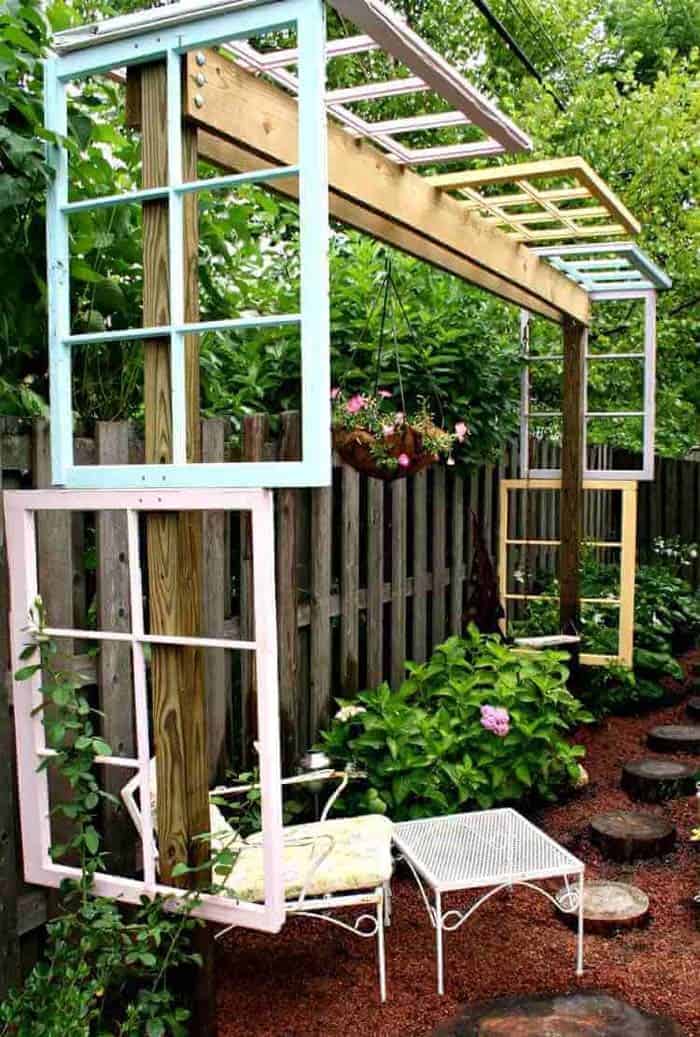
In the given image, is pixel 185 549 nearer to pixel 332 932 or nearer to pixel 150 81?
pixel 150 81

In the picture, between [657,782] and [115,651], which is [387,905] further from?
[657,782]

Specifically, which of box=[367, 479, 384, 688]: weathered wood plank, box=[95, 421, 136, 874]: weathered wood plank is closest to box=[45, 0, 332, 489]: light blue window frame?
box=[95, 421, 136, 874]: weathered wood plank

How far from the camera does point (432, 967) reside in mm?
3127

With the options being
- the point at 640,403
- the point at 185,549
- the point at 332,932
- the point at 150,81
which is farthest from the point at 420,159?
Result: the point at 640,403

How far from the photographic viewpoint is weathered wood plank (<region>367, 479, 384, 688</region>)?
461 centimetres

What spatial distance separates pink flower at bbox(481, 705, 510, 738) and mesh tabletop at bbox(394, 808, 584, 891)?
0.46m

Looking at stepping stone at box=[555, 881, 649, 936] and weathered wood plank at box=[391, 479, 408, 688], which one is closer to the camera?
stepping stone at box=[555, 881, 649, 936]

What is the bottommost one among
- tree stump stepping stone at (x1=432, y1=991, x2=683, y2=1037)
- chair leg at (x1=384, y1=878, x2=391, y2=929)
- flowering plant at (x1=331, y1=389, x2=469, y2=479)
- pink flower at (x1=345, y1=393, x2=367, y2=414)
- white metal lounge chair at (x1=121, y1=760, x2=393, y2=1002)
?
tree stump stepping stone at (x1=432, y1=991, x2=683, y2=1037)

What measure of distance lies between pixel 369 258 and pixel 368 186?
2.05 metres

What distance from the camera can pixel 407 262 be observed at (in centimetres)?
569

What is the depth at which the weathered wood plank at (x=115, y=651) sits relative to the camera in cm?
278

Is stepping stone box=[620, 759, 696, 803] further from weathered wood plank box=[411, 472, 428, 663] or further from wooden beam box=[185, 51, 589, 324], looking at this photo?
wooden beam box=[185, 51, 589, 324]

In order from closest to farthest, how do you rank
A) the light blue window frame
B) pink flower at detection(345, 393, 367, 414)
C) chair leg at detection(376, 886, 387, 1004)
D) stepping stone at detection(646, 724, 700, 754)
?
the light blue window frame, chair leg at detection(376, 886, 387, 1004), pink flower at detection(345, 393, 367, 414), stepping stone at detection(646, 724, 700, 754)

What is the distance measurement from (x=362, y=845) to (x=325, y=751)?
941 mm
